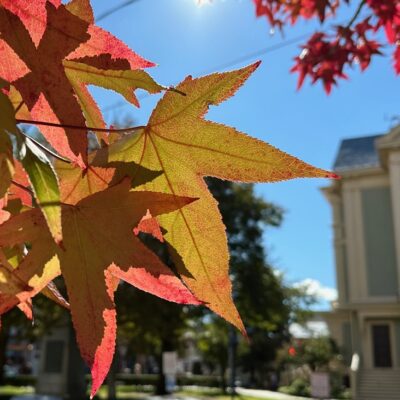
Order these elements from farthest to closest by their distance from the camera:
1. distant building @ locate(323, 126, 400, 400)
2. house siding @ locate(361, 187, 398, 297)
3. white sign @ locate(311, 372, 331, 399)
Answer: house siding @ locate(361, 187, 398, 297) → distant building @ locate(323, 126, 400, 400) → white sign @ locate(311, 372, 331, 399)

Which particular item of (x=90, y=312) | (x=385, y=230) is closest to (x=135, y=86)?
(x=90, y=312)

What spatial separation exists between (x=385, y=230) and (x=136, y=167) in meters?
17.8

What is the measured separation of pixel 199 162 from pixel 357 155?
20.1 m

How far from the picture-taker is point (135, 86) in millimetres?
326

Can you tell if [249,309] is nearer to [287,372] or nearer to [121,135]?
[287,372]

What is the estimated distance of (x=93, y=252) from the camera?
0.97 feet

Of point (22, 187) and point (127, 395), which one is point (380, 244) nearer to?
point (127, 395)

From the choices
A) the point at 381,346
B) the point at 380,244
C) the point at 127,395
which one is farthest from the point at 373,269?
the point at 127,395

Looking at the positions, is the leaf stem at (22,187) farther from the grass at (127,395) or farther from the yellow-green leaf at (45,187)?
the grass at (127,395)

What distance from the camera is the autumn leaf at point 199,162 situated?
0.33 m

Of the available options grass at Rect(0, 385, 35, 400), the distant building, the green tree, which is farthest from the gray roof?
grass at Rect(0, 385, 35, 400)

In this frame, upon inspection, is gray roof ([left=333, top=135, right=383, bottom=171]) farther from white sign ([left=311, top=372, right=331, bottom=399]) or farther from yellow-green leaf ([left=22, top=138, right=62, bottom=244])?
yellow-green leaf ([left=22, top=138, right=62, bottom=244])

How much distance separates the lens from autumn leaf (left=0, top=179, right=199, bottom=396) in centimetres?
29

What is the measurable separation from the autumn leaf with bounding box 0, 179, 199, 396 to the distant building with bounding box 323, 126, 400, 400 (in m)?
16.4
